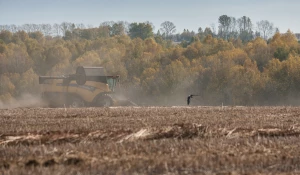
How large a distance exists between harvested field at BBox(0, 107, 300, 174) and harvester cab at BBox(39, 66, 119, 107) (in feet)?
65.0

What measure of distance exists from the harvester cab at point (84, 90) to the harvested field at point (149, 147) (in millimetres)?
19814

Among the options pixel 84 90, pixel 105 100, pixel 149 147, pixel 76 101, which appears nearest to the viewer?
pixel 149 147

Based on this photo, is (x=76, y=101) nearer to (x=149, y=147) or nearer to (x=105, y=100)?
(x=105, y=100)

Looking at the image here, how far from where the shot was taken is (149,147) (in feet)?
36.2

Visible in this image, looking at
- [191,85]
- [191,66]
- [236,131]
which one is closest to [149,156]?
[236,131]

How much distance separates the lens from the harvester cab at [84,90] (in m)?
36.5

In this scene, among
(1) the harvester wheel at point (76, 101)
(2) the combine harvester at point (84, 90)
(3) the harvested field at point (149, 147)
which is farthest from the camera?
(1) the harvester wheel at point (76, 101)

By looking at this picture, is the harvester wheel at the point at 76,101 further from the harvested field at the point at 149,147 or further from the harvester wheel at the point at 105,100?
the harvested field at the point at 149,147

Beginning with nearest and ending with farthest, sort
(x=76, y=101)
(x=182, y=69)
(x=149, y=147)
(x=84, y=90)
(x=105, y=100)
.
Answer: (x=149, y=147)
(x=84, y=90)
(x=105, y=100)
(x=76, y=101)
(x=182, y=69)

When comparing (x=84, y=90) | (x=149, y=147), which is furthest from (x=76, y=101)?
(x=149, y=147)

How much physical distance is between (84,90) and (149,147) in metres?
25.7

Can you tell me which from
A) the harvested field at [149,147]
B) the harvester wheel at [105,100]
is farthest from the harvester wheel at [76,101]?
the harvested field at [149,147]

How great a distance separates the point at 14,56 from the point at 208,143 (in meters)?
139

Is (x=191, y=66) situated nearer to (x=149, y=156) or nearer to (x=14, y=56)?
(x=14, y=56)
